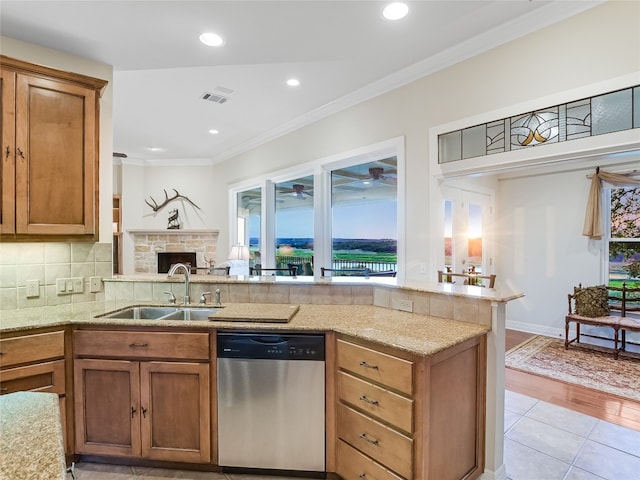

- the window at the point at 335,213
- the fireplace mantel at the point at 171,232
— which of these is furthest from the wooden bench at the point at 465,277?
the fireplace mantel at the point at 171,232

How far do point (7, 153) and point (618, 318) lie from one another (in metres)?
6.23

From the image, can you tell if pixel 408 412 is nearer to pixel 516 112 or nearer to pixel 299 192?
pixel 516 112

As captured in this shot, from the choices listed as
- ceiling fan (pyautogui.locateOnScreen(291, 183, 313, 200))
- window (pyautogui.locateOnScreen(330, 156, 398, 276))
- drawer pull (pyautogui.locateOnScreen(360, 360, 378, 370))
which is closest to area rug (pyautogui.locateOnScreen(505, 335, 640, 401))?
window (pyautogui.locateOnScreen(330, 156, 398, 276))

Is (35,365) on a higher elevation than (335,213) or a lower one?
lower

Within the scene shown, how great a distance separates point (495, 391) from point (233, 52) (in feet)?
9.73

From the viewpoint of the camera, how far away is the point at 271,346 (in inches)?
79.6

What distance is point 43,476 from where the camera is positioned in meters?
0.69

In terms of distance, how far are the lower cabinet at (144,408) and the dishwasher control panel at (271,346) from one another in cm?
18

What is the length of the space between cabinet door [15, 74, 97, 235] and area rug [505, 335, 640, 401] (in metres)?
4.43

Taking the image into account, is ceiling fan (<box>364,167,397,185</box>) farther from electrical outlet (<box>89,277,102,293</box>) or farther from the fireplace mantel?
the fireplace mantel

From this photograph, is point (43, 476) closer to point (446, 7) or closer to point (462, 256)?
point (446, 7)

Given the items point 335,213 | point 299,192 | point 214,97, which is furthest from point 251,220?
point 214,97

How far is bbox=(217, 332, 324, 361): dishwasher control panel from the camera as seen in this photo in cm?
200

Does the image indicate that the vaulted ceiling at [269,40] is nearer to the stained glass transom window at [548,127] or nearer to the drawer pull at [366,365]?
the stained glass transom window at [548,127]
